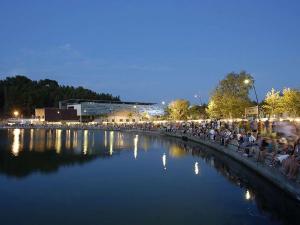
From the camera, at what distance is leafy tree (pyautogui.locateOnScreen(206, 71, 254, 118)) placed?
199 ft

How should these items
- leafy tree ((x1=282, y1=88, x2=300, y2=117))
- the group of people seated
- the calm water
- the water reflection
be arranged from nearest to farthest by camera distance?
the calm water < the group of people seated < the water reflection < leafy tree ((x1=282, y1=88, x2=300, y2=117))

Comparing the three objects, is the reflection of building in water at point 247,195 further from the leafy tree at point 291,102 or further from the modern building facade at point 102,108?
the modern building facade at point 102,108

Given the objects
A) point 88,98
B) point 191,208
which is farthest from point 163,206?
point 88,98

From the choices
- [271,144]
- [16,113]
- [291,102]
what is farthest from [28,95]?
[271,144]

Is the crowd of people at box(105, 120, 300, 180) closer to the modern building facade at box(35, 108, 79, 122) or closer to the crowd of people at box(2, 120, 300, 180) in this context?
the crowd of people at box(2, 120, 300, 180)

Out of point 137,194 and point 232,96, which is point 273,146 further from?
point 232,96

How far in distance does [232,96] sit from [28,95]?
10742 cm

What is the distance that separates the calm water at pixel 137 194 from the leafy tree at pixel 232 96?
30.6 m

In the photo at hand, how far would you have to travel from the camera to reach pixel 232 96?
6347cm

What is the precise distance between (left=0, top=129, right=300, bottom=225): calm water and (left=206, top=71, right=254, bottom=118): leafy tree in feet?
100

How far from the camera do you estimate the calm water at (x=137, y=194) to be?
576 inches

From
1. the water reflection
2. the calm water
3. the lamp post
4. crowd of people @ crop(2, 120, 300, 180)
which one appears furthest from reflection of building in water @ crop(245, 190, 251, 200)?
the lamp post

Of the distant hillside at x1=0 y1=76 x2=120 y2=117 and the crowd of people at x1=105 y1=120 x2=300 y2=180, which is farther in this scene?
the distant hillside at x1=0 y1=76 x2=120 y2=117

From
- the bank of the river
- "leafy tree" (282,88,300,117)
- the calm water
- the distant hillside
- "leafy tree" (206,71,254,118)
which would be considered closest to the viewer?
Result: the calm water
